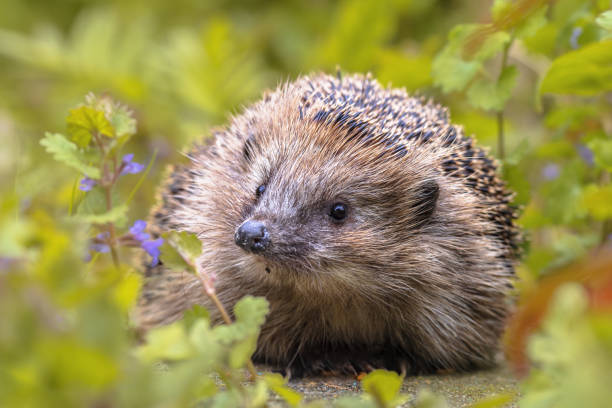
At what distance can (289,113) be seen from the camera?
118 inches

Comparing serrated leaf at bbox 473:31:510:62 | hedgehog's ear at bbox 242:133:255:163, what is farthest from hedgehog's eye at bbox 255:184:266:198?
serrated leaf at bbox 473:31:510:62

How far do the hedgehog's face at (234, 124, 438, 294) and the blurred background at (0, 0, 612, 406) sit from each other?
1.74 ft

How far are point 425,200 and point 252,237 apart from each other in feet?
2.47

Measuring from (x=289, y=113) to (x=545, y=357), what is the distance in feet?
5.58

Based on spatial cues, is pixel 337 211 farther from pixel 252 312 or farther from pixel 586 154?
pixel 586 154

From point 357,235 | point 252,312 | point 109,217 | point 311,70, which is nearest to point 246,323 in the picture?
point 252,312

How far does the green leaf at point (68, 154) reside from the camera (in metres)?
2.24

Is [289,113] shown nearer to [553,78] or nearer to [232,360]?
[553,78]

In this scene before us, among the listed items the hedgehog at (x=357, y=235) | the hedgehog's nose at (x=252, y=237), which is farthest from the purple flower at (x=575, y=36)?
the hedgehog's nose at (x=252, y=237)

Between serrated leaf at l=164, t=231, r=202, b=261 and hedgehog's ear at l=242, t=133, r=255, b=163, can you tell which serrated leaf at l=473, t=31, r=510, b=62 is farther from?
serrated leaf at l=164, t=231, r=202, b=261

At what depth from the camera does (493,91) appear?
10.5 ft

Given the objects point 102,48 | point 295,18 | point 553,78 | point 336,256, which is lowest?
point 336,256

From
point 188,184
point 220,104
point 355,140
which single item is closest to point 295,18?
point 220,104

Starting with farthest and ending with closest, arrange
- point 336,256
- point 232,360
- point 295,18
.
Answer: point 295,18 < point 336,256 < point 232,360
